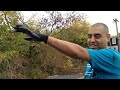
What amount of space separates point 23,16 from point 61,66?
2.70 metres

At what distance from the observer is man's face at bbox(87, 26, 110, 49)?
1.92 m

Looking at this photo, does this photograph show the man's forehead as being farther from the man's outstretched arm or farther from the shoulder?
the man's outstretched arm

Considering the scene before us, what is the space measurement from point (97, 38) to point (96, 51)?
160 mm

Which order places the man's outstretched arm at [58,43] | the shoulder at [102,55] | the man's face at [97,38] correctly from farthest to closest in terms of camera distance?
the man's face at [97,38] < the shoulder at [102,55] < the man's outstretched arm at [58,43]

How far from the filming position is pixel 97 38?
6.32 feet

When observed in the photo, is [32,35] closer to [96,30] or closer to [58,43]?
[58,43]

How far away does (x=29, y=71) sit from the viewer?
9.98 metres

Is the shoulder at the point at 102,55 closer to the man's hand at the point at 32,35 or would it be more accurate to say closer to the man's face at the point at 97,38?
the man's face at the point at 97,38

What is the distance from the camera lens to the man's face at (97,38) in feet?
6.30

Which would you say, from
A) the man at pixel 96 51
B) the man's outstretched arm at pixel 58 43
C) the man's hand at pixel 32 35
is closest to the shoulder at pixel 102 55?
the man at pixel 96 51

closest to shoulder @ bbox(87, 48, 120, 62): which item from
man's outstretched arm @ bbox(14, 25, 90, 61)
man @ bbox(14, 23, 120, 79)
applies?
man @ bbox(14, 23, 120, 79)
